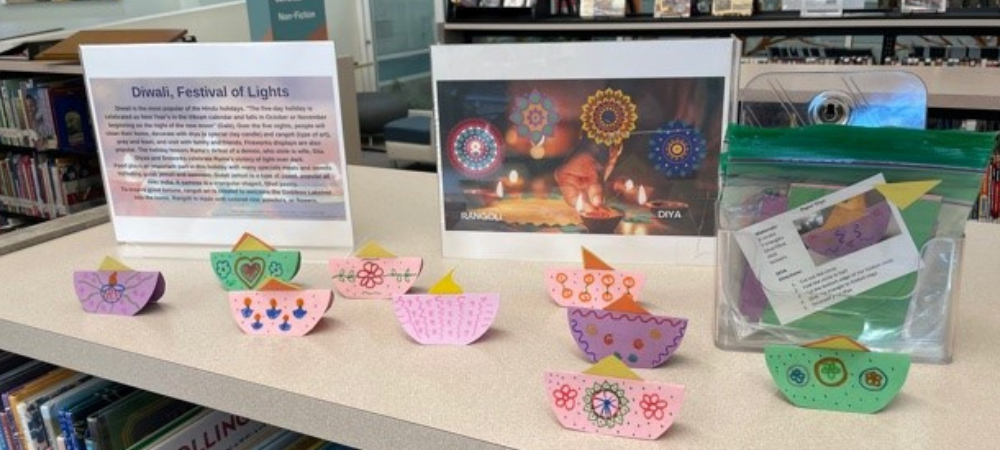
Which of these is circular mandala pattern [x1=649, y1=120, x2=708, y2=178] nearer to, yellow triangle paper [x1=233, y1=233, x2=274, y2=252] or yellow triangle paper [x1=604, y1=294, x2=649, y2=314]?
yellow triangle paper [x1=604, y1=294, x2=649, y2=314]

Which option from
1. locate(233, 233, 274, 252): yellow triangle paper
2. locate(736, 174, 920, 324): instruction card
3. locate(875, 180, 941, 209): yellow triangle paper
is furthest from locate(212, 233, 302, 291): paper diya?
locate(875, 180, 941, 209): yellow triangle paper

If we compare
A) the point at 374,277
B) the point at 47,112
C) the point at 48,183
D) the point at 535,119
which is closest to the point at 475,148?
the point at 535,119

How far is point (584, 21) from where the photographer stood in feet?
10.9

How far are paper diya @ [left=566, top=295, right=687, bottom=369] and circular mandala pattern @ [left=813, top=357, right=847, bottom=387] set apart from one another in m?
0.12

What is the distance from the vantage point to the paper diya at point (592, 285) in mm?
857

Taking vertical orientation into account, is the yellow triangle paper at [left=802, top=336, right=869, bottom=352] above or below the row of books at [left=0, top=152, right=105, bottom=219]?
above

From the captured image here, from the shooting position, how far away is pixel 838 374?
636 mm

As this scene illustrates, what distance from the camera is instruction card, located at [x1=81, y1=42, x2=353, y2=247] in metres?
0.97

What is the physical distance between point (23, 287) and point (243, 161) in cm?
32

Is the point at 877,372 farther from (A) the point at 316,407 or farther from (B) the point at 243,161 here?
(B) the point at 243,161

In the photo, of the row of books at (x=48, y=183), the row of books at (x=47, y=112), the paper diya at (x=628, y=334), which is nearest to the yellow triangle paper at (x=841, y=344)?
the paper diya at (x=628, y=334)

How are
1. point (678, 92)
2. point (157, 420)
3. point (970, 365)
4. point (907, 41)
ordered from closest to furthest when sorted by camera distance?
point (970, 365)
point (678, 92)
point (157, 420)
point (907, 41)

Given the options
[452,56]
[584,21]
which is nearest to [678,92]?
[452,56]

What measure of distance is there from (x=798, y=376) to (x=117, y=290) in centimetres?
73
